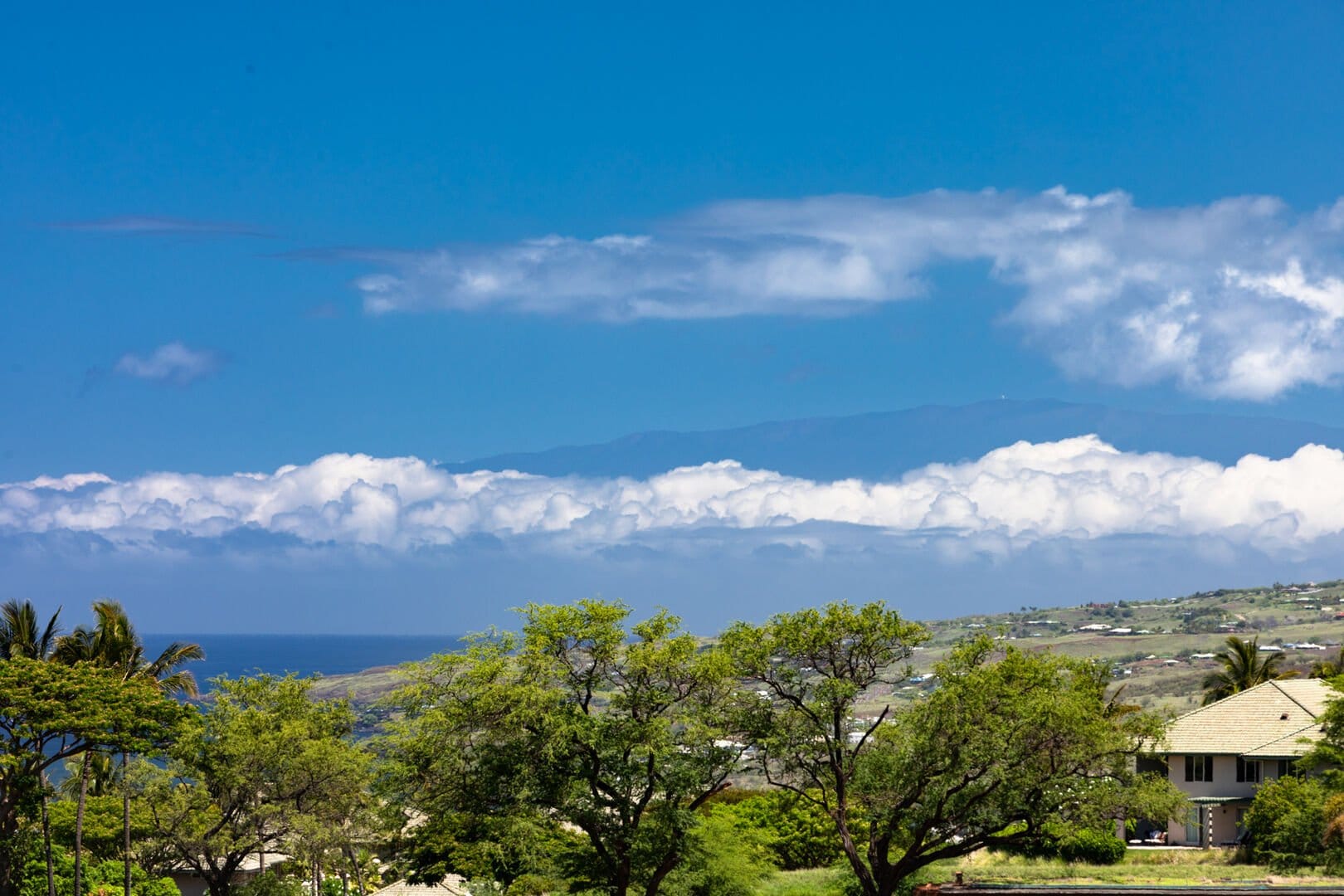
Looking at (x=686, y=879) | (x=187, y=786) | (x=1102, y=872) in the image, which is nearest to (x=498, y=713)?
(x=686, y=879)

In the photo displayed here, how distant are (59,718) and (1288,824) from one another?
43.4 meters

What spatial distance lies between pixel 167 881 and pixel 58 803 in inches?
307

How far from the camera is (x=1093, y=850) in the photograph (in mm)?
59125

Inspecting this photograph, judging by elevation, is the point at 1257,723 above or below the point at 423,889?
above

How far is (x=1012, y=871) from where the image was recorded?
55312 millimetres

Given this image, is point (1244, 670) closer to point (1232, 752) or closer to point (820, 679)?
point (1232, 752)

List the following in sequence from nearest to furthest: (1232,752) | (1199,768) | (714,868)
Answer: (714,868)
(1232,752)
(1199,768)

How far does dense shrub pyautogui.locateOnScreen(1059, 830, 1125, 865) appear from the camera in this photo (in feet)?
193

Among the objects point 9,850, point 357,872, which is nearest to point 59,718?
point 9,850

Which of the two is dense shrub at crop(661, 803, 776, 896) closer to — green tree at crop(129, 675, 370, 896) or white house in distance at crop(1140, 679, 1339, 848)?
green tree at crop(129, 675, 370, 896)

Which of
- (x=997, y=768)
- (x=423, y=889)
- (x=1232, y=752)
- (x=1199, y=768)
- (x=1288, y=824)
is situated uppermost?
(x=997, y=768)

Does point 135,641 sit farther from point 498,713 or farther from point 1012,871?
point 1012,871

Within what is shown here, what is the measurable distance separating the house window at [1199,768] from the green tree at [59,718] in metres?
46.5

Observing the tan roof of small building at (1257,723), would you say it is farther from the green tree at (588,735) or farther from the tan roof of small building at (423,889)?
the tan roof of small building at (423,889)
